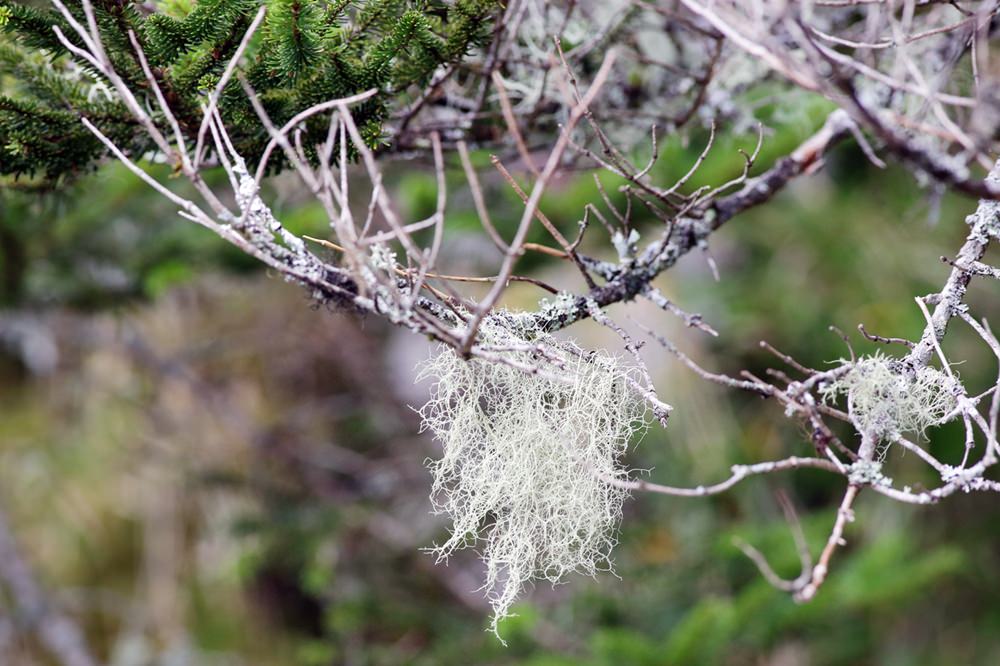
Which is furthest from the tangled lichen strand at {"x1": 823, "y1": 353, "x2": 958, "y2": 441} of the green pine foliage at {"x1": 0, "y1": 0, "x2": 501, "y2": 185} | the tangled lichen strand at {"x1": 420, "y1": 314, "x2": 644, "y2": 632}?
the green pine foliage at {"x1": 0, "y1": 0, "x2": 501, "y2": 185}

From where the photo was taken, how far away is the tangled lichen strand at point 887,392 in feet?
3.30

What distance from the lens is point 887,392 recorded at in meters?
1.02

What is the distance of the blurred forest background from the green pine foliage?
1311 millimetres

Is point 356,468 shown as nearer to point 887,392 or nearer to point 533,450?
point 533,450

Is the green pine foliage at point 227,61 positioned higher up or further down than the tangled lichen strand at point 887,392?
higher up

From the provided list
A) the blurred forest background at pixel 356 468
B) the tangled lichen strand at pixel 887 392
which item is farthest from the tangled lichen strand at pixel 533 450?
the blurred forest background at pixel 356 468

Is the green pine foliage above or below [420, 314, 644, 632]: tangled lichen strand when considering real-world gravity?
above

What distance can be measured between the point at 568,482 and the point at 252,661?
113 inches

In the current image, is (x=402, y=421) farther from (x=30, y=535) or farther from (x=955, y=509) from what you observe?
(x=955, y=509)

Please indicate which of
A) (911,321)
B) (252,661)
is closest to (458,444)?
(911,321)

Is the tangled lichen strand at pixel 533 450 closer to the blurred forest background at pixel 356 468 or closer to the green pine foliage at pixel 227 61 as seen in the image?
the green pine foliage at pixel 227 61

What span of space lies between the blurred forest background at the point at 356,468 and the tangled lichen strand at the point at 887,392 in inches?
65.4

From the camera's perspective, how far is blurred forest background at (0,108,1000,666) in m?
2.84

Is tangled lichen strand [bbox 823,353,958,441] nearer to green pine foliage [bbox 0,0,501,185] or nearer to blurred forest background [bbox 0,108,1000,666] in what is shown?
green pine foliage [bbox 0,0,501,185]
